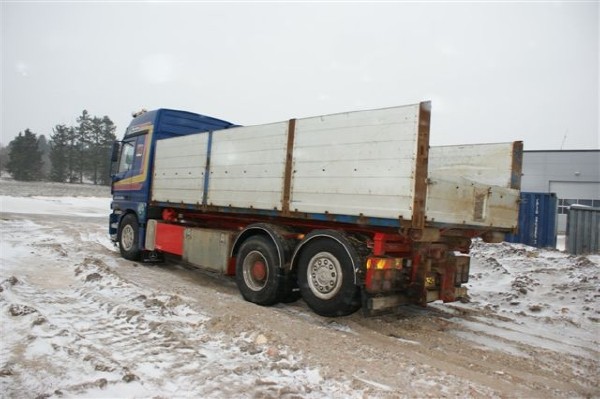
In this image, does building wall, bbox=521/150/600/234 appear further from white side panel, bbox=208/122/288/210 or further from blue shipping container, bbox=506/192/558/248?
white side panel, bbox=208/122/288/210

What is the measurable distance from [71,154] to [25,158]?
6257 mm

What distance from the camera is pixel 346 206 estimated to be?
5.75 m

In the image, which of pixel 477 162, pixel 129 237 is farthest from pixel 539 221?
pixel 129 237

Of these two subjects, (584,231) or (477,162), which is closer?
(477,162)

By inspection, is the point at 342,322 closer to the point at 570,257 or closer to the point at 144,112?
the point at 144,112

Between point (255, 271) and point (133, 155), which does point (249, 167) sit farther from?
point (133, 155)

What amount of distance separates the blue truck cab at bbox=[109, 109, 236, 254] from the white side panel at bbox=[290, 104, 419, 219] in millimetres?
4885

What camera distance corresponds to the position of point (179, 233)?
9.09m

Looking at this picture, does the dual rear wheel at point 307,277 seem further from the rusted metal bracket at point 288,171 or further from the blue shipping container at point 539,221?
the blue shipping container at point 539,221

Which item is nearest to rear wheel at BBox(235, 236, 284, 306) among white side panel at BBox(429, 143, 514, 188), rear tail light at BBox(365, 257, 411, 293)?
rear tail light at BBox(365, 257, 411, 293)

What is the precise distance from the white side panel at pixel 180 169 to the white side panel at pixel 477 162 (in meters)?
4.23

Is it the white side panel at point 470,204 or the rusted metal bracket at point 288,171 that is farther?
the rusted metal bracket at point 288,171

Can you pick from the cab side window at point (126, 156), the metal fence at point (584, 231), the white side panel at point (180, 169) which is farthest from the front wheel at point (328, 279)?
the metal fence at point (584, 231)

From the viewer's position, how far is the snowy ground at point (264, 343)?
3809mm
